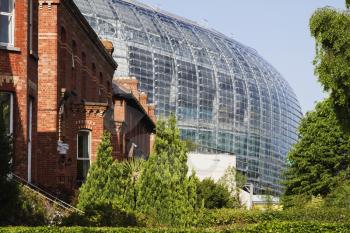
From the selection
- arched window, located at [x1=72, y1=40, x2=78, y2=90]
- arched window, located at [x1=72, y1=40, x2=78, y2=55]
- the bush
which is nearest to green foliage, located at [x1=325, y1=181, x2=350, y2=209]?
arched window, located at [x1=72, y1=40, x2=78, y2=90]

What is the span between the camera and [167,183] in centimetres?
3272

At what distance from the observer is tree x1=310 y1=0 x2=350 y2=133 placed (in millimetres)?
29500

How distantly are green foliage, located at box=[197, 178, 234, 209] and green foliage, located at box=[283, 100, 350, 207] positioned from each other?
10379mm

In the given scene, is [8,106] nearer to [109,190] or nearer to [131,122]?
[109,190]

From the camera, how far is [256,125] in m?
134

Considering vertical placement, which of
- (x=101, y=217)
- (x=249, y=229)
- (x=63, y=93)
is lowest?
(x=249, y=229)

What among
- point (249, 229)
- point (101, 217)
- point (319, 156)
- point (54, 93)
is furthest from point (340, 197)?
point (249, 229)

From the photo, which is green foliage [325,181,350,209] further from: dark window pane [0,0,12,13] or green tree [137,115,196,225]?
dark window pane [0,0,12,13]

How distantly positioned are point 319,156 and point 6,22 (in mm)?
43237

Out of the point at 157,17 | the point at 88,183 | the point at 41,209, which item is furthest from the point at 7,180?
the point at 157,17

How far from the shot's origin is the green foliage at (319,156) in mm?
66625

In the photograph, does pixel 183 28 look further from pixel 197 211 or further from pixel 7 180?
pixel 7 180

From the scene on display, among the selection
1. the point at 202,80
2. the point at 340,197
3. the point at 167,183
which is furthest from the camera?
the point at 202,80

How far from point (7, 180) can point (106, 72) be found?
30.0 m
